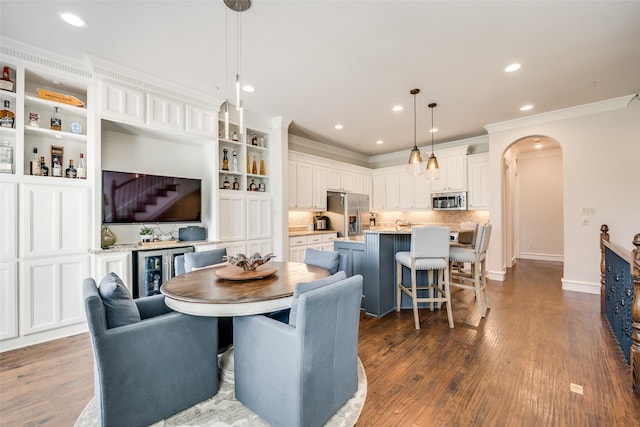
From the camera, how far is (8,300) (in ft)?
8.40

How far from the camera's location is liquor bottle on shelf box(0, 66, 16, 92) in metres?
2.62

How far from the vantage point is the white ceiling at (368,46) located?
2211 millimetres

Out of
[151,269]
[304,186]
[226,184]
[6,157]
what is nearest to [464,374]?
[151,269]

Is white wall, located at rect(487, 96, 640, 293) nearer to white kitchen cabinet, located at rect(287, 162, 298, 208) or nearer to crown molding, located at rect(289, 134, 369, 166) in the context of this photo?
crown molding, located at rect(289, 134, 369, 166)

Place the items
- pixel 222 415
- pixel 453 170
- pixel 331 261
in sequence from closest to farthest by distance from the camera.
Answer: pixel 222 415, pixel 331 261, pixel 453 170

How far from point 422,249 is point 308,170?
3.28m

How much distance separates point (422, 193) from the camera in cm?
643

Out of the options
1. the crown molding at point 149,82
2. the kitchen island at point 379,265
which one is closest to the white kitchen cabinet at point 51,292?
the crown molding at point 149,82

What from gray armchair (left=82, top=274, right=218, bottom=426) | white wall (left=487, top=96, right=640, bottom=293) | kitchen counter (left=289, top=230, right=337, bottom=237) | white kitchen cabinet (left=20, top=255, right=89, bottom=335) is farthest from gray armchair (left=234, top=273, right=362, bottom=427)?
white wall (left=487, top=96, right=640, bottom=293)

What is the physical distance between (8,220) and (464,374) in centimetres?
424

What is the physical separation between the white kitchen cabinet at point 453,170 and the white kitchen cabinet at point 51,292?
6.21 metres

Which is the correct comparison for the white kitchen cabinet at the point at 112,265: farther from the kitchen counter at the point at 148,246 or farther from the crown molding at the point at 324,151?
the crown molding at the point at 324,151

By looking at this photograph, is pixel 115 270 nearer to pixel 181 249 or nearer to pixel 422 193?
pixel 181 249

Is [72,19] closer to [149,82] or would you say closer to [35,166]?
[149,82]
